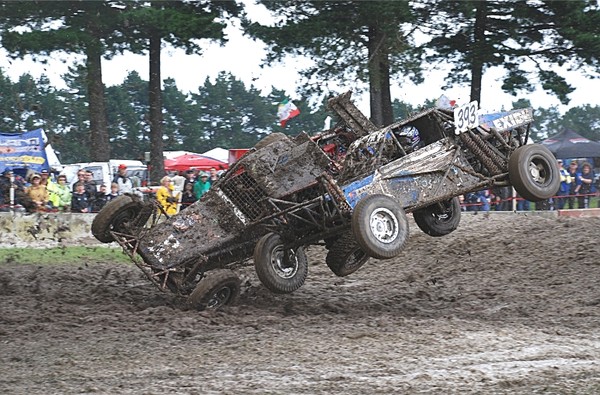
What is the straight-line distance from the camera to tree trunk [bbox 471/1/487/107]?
72.2 ft

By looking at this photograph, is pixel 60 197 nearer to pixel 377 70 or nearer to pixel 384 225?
pixel 377 70

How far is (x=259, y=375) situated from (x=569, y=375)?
245 cm

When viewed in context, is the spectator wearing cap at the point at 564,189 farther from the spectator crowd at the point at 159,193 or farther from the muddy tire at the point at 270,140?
the muddy tire at the point at 270,140

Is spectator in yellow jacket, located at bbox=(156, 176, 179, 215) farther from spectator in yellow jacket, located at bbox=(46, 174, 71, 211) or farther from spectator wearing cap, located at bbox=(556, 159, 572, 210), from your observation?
spectator wearing cap, located at bbox=(556, 159, 572, 210)

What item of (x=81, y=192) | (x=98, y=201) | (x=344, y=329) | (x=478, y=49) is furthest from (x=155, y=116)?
(x=344, y=329)

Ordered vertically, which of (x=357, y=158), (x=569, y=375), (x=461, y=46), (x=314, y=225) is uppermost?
(x=461, y=46)

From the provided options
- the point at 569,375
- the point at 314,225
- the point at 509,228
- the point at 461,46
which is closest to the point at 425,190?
the point at 314,225

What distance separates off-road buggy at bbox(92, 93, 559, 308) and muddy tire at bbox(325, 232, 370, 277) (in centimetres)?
2

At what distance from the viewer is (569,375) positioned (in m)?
6.97

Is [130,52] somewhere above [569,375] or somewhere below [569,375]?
above

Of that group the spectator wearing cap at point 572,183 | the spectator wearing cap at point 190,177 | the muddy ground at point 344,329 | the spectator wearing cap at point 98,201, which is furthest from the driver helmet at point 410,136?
the spectator wearing cap at point 572,183

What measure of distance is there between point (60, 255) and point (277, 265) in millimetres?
6380

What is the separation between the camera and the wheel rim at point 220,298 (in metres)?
10.4

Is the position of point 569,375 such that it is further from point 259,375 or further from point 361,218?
point 361,218
